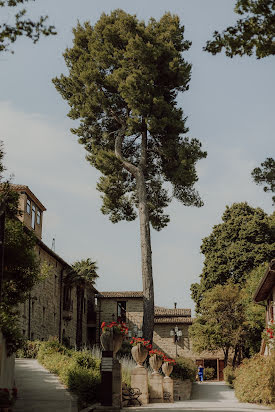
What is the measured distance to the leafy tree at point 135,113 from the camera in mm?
26906

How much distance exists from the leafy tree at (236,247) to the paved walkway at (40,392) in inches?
917

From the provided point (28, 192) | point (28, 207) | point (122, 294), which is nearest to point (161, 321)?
point (122, 294)

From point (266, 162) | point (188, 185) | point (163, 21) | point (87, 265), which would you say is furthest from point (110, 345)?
point (87, 265)

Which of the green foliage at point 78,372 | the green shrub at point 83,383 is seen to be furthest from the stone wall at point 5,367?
the green shrub at point 83,383

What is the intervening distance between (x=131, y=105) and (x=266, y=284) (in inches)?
425

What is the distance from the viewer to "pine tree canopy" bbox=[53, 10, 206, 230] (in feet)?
88.8

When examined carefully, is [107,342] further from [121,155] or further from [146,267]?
[121,155]

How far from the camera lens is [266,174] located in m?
15.0

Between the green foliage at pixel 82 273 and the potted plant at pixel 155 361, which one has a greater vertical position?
the green foliage at pixel 82 273

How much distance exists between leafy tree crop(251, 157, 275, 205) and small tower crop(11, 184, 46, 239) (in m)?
18.4

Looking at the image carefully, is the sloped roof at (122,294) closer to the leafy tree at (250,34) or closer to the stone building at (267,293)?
the stone building at (267,293)

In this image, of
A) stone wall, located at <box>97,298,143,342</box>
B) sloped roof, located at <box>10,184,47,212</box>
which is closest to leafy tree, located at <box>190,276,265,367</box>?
stone wall, located at <box>97,298,143,342</box>

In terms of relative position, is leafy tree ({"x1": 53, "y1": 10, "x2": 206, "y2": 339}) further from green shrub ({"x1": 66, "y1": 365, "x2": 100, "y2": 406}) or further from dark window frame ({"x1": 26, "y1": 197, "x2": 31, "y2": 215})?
green shrub ({"x1": 66, "y1": 365, "x2": 100, "y2": 406})

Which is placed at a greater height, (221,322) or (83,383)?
(221,322)
